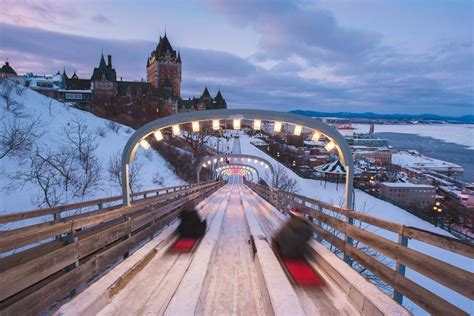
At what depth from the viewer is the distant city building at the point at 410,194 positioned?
6244 centimetres

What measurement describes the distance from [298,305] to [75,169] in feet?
60.6

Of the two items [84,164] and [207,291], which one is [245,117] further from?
[84,164]

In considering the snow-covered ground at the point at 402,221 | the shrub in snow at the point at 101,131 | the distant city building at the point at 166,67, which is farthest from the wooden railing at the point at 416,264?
the distant city building at the point at 166,67

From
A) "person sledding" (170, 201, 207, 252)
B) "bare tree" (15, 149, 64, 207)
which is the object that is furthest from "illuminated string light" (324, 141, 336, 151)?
"bare tree" (15, 149, 64, 207)

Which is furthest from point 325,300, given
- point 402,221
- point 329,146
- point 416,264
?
point 402,221

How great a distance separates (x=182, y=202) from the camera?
1063cm

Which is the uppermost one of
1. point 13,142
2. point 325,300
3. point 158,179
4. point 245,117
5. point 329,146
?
point 245,117

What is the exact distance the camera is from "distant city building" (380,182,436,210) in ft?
205

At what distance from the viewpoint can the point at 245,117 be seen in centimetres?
734

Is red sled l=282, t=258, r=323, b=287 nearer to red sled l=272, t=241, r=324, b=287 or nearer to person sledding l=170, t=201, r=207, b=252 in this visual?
red sled l=272, t=241, r=324, b=287

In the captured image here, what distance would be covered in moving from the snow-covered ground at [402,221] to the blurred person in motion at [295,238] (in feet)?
27.2

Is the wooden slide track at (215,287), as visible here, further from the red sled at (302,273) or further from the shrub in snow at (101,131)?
the shrub in snow at (101,131)

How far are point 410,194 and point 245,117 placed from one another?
72836 mm

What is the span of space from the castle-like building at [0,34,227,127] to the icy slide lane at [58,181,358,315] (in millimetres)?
43770
